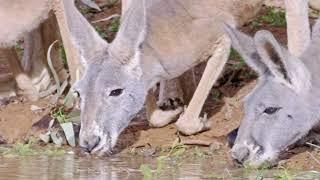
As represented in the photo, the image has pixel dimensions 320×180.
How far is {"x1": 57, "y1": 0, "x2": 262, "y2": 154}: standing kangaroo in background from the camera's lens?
745 cm

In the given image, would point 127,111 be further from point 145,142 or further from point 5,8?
point 5,8

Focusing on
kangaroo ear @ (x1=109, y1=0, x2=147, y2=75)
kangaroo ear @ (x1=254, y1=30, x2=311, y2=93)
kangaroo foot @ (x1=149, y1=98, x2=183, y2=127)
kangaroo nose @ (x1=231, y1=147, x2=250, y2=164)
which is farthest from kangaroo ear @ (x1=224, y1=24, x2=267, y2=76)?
kangaroo foot @ (x1=149, y1=98, x2=183, y2=127)

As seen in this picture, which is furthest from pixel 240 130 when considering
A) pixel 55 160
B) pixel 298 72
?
pixel 55 160

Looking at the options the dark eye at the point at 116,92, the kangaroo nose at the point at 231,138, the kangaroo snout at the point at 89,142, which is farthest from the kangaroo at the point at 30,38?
the kangaroo nose at the point at 231,138

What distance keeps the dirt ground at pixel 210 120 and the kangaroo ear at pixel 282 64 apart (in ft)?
2.10

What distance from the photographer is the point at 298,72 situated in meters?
6.70

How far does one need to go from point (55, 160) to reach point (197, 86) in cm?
145

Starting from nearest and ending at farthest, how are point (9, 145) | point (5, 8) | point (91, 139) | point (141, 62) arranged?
1. point (91, 139)
2. point (141, 62)
3. point (9, 145)
4. point (5, 8)

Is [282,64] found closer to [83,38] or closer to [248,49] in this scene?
[248,49]

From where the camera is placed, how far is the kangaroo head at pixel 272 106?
6590mm

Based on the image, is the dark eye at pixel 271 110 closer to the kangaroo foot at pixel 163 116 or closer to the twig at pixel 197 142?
the twig at pixel 197 142

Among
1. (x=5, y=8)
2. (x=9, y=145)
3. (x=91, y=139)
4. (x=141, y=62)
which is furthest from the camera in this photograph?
(x=5, y=8)

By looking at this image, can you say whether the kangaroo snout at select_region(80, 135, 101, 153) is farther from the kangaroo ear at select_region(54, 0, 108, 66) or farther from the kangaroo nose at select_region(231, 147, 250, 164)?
the kangaroo nose at select_region(231, 147, 250, 164)

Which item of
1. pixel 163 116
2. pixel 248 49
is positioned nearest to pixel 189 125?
pixel 163 116
